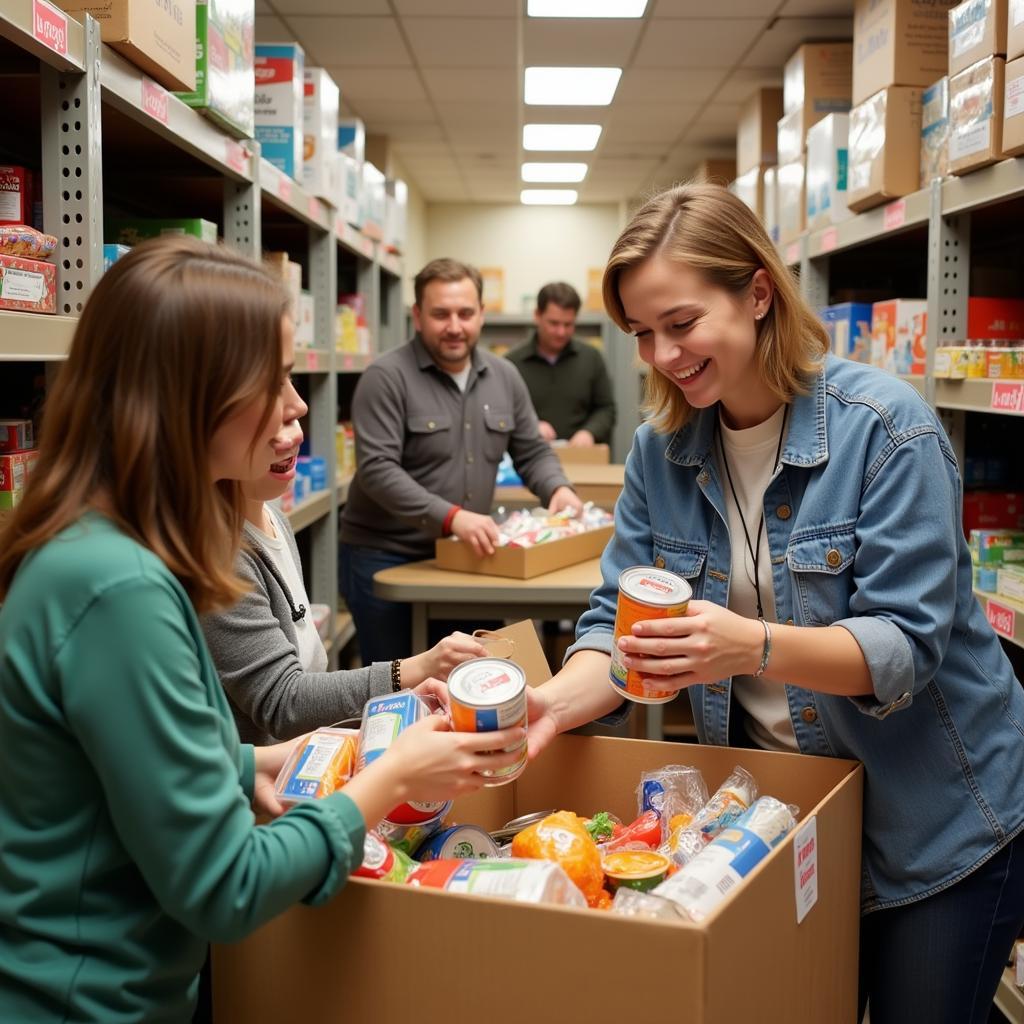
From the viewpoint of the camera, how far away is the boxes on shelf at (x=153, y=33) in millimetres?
1969

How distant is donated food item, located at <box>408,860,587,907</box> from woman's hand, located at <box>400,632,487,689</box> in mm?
497

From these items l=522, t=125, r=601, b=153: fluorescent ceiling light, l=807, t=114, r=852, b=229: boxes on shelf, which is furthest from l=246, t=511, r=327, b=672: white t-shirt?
l=522, t=125, r=601, b=153: fluorescent ceiling light

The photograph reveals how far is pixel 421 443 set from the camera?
377 centimetres

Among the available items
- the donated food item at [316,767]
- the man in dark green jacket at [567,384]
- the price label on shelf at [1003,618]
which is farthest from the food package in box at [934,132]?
the man in dark green jacket at [567,384]

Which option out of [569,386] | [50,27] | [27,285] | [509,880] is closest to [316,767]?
[509,880]

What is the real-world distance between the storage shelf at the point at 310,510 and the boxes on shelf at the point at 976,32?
2420 millimetres

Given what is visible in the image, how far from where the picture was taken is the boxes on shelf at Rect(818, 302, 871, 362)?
144 inches

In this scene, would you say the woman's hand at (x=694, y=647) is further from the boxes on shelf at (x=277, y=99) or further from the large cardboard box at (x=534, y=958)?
the boxes on shelf at (x=277, y=99)

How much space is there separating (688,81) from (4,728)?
5755 millimetres

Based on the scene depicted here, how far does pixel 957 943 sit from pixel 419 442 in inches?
104

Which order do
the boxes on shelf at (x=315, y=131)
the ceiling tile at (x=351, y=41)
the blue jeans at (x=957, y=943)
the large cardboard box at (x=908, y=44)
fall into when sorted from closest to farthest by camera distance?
the blue jeans at (x=957, y=943)
the large cardboard box at (x=908, y=44)
the boxes on shelf at (x=315, y=131)
the ceiling tile at (x=351, y=41)

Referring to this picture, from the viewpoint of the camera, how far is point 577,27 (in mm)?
5023

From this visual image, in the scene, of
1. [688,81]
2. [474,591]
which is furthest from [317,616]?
[688,81]

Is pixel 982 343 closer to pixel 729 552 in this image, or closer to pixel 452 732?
pixel 729 552
